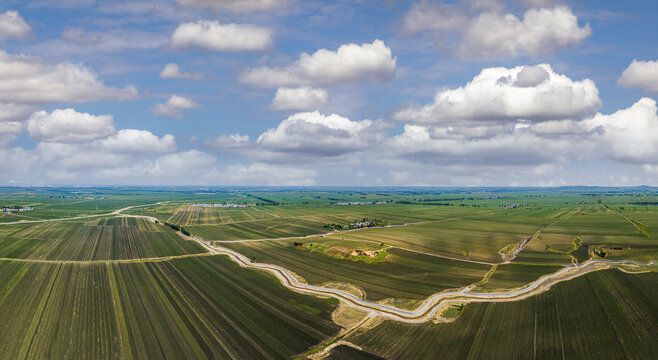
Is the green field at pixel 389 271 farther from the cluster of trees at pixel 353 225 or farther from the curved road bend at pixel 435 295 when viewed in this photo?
the cluster of trees at pixel 353 225

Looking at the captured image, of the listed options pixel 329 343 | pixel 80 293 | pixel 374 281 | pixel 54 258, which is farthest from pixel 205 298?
pixel 54 258

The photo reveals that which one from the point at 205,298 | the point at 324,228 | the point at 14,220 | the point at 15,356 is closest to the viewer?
the point at 15,356

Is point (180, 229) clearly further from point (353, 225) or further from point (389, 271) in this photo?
point (389, 271)

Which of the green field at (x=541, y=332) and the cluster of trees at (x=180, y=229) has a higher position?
the cluster of trees at (x=180, y=229)

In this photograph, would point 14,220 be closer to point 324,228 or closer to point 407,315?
point 324,228

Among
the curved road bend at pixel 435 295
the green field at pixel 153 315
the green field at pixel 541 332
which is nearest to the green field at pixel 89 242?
the green field at pixel 153 315

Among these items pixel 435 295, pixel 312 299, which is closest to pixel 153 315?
pixel 312 299

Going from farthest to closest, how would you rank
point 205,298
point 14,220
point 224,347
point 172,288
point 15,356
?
1. point 14,220
2. point 172,288
3. point 205,298
4. point 224,347
5. point 15,356

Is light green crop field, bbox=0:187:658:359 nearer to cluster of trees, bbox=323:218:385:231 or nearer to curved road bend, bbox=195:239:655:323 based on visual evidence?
curved road bend, bbox=195:239:655:323

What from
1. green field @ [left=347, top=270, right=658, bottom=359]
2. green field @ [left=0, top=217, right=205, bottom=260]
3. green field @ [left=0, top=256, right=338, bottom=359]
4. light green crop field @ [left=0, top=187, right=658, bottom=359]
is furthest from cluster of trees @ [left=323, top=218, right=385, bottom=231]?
green field @ [left=347, top=270, right=658, bottom=359]
